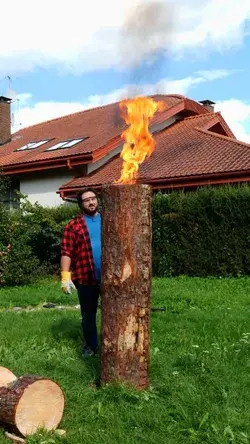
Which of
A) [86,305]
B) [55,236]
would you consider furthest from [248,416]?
[55,236]

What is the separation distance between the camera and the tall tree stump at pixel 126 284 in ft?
16.3

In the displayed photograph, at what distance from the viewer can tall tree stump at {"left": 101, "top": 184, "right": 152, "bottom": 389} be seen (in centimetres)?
498

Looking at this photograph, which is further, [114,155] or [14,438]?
[114,155]

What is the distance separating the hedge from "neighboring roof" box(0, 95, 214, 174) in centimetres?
391

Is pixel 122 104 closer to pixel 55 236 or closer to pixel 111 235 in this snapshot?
pixel 111 235

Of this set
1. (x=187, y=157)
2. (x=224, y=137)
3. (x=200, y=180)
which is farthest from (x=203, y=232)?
(x=224, y=137)

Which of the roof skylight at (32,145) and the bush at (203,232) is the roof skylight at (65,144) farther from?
the bush at (203,232)

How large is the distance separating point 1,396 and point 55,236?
12841mm

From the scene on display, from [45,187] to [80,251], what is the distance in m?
15.9

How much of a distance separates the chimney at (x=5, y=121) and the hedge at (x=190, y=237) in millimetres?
12704

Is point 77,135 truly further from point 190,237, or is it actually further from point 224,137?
point 190,237

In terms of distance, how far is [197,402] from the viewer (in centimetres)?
470

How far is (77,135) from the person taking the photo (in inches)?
933

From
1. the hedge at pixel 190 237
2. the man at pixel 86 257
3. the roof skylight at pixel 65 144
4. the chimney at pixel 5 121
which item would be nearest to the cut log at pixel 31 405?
the man at pixel 86 257
